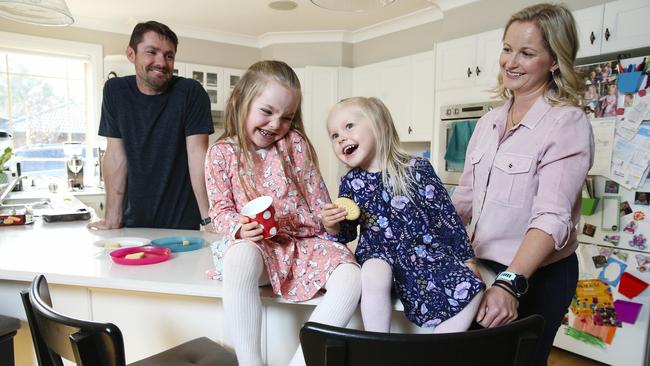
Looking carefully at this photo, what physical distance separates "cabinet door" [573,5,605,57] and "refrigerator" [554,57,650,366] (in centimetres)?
16

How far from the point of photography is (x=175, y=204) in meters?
1.99

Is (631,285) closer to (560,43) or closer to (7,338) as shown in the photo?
(560,43)

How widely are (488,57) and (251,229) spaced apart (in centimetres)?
295

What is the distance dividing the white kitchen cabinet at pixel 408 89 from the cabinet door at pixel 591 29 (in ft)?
4.67

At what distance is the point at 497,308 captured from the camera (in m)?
0.93

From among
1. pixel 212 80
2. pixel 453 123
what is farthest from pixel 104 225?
pixel 212 80

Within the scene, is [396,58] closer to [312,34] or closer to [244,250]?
[312,34]

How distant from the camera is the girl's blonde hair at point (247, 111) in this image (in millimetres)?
1212

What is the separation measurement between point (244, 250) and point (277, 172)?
32cm

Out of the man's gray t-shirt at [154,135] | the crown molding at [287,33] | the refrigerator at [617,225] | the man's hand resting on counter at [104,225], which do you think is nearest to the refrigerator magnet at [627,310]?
the refrigerator at [617,225]

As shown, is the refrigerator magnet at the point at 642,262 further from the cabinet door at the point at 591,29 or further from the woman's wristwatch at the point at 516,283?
the woman's wristwatch at the point at 516,283

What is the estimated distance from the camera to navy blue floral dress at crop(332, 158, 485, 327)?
3.30 ft

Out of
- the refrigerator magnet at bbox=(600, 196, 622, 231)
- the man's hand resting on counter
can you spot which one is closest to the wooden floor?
the refrigerator magnet at bbox=(600, 196, 622, 231)

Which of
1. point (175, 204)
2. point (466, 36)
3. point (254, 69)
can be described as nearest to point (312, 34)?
point (466, 36)
